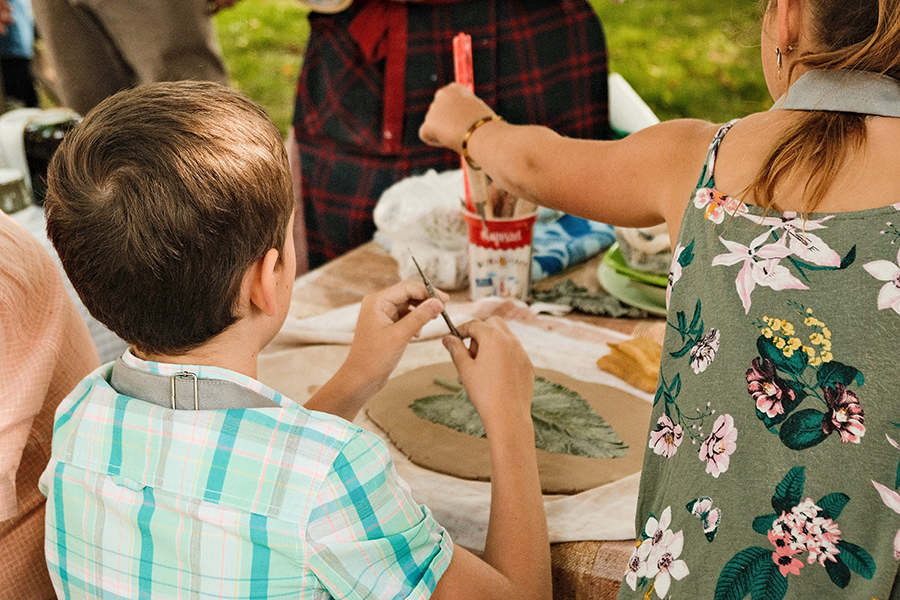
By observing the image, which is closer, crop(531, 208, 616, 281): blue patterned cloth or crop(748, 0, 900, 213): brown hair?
crop(748, 0, 900, 213): brown hair

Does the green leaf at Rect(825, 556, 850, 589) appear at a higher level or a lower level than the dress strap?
lower

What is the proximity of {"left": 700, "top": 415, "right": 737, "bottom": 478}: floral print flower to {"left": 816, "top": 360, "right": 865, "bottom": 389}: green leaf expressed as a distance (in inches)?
3.7

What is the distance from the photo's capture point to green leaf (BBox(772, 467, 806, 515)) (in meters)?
0.75

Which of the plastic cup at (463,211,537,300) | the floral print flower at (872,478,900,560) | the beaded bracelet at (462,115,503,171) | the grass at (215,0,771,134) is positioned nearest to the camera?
the floral print flower at (872,478,900,560)

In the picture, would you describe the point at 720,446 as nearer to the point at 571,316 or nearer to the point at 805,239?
the point at 805,239

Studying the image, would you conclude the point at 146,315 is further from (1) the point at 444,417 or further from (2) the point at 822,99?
(2) the point at 822,99

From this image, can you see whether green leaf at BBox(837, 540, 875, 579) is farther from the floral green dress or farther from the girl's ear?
the girl's ear

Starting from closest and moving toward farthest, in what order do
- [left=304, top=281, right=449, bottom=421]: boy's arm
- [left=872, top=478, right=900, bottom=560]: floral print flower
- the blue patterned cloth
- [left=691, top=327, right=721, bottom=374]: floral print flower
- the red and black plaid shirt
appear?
[left=872, top=478, right=900, bottom=560]: floral print flower → [left=691, top=327, right=721, bottom=374]: floral print flower → [left=304, top=281, right=449, bottom=421]: boy's arm → the blue patterned cloth → the red and black plaid shirt

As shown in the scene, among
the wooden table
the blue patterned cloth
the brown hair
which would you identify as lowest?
the wooden table

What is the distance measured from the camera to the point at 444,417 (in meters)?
1.16

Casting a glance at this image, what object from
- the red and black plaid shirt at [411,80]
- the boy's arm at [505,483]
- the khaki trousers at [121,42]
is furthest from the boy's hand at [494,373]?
the khaki trousers at [121,42]

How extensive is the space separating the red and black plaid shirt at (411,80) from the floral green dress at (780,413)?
130cm

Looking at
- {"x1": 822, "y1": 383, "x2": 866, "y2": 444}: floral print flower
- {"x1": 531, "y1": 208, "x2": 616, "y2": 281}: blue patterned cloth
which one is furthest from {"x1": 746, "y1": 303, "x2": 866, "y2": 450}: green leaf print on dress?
{"x1": 531, "y1": 208, "x2": 616, "y2": 281}: blue patterned cloth

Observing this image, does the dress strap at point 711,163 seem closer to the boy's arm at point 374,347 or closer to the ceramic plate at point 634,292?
the boy's arm at point 374,347
